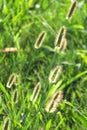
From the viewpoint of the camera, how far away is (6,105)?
1.60m

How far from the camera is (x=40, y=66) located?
6.86 ft

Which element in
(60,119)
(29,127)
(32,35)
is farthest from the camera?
(32,35)

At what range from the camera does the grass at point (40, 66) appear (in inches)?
60.2

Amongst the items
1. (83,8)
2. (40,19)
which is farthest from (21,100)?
(83,8)

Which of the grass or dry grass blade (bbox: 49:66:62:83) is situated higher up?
dry grass blade (bbox: 49:66:62:83)

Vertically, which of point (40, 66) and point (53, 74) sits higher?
point (53, 74)

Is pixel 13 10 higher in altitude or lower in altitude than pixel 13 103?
lower

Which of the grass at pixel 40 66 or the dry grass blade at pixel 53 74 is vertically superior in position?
→ the dry grass blade at pixel 53 74

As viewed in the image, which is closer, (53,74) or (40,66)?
(53,74)

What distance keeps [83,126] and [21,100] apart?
9.5 inches

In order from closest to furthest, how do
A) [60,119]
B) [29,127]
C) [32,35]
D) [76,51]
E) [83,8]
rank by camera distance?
[29,127] → [60,119] → [76,51] → [32,35] → [83,8]

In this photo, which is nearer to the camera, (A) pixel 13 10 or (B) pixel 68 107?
(B) pixel 68 107

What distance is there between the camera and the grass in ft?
5.02

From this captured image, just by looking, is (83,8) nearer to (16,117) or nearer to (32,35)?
(32,35)
